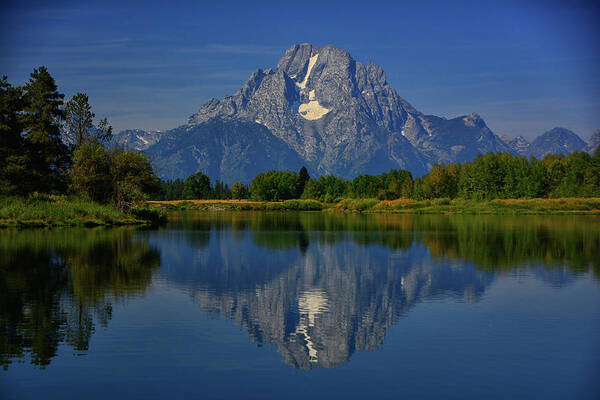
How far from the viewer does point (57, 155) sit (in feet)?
230

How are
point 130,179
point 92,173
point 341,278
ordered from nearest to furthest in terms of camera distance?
1. point 341,278
2. point 92,173
3. point 130,179

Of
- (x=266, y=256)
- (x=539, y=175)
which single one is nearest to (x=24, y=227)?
(x=266, y=256)

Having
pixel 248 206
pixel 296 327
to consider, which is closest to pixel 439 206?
pixel 248 206

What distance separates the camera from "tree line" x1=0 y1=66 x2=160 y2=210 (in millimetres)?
63031

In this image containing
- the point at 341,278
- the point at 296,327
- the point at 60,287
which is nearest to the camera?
the point at 296,327

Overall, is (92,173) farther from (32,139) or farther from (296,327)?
(296,327)

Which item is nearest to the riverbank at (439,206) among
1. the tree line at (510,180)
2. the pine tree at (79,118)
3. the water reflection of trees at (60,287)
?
the tree line at (510,180)

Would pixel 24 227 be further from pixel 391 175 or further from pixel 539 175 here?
pixel 391 175

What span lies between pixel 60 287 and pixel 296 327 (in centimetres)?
1193

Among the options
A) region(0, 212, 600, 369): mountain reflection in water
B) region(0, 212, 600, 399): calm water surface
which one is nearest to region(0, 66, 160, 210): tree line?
region(0, 212, 600, 369): mountain reflection in water

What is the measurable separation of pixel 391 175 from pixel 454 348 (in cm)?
17566

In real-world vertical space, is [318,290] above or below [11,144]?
below

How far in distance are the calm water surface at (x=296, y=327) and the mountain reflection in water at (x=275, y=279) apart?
0.11m

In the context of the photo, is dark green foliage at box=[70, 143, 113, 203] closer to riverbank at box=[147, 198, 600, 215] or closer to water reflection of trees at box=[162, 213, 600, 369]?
water reflection of trees at box=[162, 213, 600, 369]
